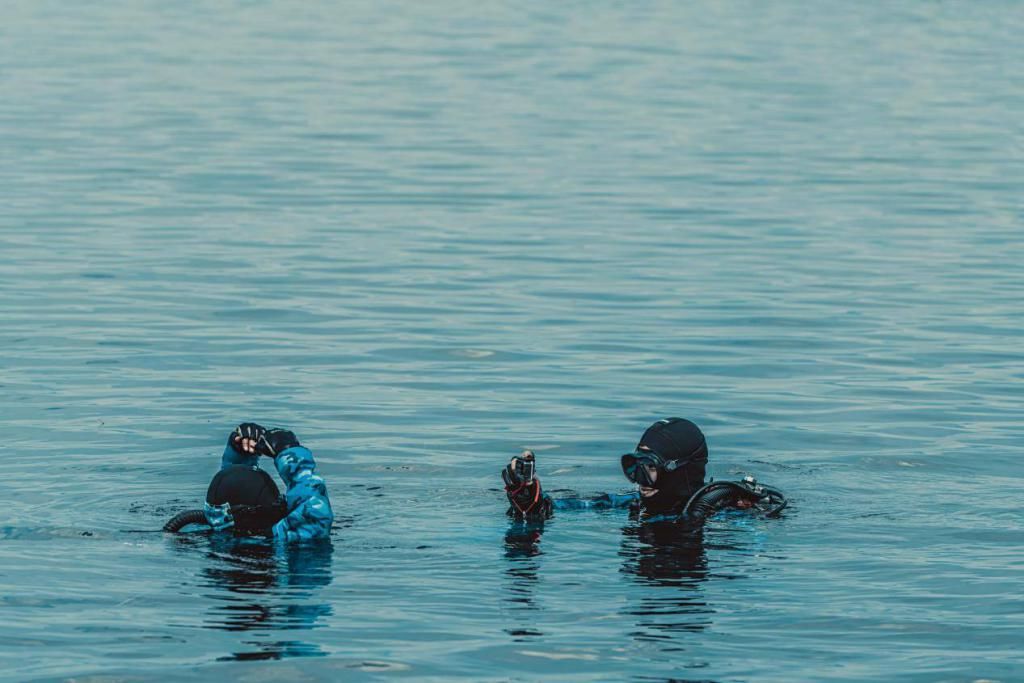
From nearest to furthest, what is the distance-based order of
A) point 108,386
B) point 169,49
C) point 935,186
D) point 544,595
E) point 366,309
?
point 544,595
point 108,386
point 366,309
point 935,186
point 169,49

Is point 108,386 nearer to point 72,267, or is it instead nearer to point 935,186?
point 72,267

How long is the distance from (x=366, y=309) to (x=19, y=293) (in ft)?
13.7

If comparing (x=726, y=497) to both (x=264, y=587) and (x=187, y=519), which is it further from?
(x=187, y=519)

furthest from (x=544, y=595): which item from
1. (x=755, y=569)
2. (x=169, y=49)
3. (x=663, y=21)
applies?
(x=663, y=21)

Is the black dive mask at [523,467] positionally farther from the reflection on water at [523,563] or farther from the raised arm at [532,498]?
the reflection on water at [523,563]

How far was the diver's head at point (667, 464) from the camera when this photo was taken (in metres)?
13.3

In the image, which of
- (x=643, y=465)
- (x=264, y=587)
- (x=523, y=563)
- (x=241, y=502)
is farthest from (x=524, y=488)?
(x=264, y=587)

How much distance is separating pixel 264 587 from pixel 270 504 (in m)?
1.03

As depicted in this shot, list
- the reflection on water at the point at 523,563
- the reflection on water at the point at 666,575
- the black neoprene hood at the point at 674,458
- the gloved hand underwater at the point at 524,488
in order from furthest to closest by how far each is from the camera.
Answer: the black neoprene hood at the point at 674,458 → the gloved hand underwater at the point at 524,488 → the reflection on water at the point at 523,563 → the reflection on water at the point at 666,575

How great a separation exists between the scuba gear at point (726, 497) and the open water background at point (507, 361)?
0.56 feet

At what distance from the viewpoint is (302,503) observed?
1246 centimetres

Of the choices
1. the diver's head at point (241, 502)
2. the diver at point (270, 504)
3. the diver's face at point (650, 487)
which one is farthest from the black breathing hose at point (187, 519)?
the diver's face at point (650, 487)

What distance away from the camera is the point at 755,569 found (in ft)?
40.3

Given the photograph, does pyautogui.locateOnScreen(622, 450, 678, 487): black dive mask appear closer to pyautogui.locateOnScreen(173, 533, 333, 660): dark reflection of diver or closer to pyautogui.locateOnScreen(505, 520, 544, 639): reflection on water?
pyautogui.locateOnScreen(505, 520, 544, 639): reflection on water
